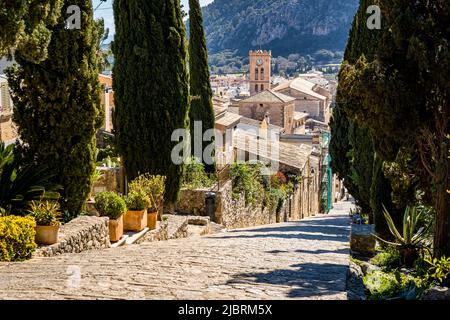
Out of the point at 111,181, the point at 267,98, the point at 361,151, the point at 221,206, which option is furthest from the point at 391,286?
the point at 267,98

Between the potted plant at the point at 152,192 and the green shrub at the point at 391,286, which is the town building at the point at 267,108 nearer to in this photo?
the potted plant at the point at 152,192

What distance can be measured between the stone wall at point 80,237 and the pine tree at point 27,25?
267 cm

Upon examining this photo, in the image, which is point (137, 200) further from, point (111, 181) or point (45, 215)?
point (111, 181)

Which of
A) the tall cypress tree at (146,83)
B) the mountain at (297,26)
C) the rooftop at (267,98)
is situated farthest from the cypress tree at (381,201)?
the mountain at (297,26)

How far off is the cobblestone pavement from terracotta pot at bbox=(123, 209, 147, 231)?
126 inches

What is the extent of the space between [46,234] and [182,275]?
2.93 metres

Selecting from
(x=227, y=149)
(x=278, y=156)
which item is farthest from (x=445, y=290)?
(x=227, y=149)

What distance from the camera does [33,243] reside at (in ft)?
26.2

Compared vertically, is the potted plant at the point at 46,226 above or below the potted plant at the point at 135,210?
above

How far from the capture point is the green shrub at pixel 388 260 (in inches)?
377

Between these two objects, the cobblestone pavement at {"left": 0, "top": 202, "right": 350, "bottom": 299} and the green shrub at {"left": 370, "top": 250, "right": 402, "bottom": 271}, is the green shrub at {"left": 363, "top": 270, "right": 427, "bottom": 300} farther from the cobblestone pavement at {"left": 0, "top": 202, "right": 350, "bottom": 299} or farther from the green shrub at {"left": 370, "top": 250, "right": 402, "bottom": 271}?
the green shrub at {"left": 370, "top": 250, "right": 402, "bottom": 271}
